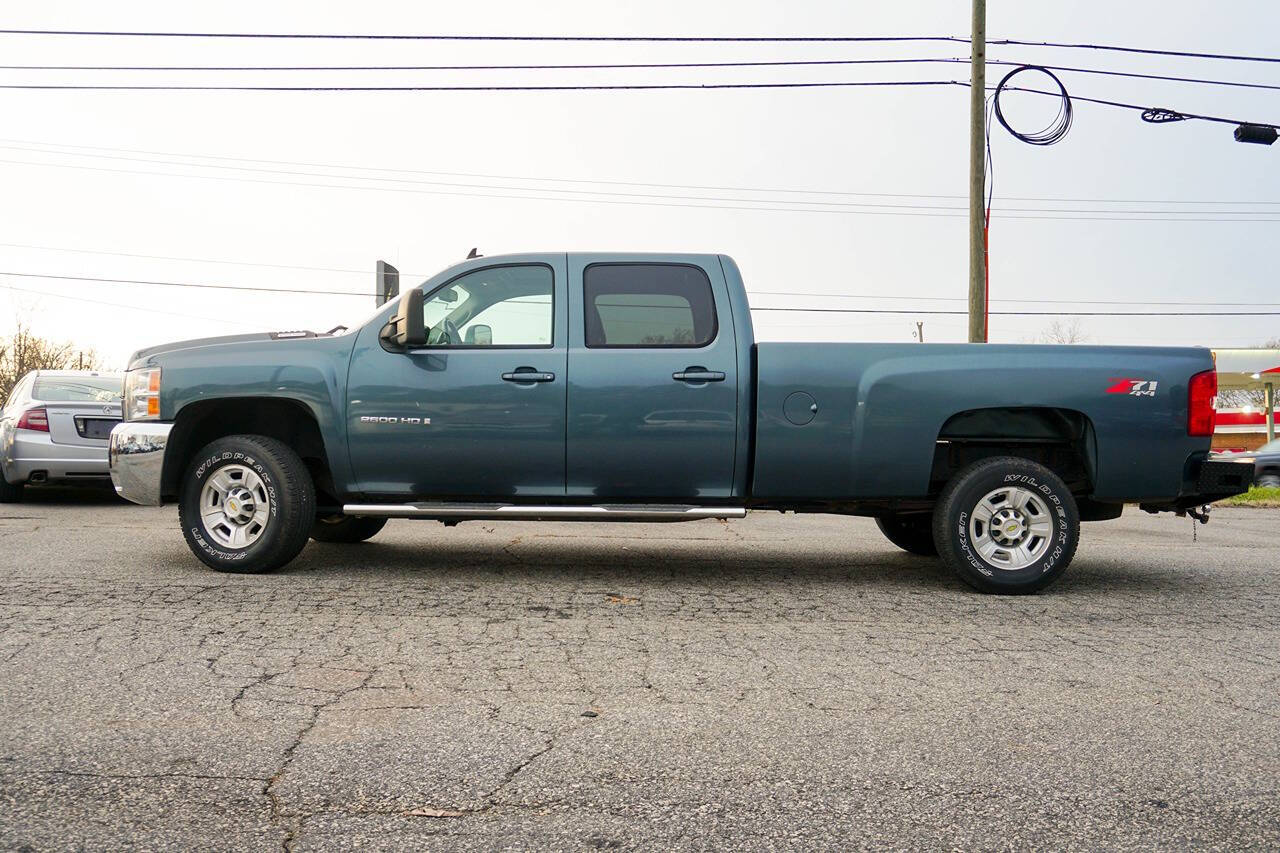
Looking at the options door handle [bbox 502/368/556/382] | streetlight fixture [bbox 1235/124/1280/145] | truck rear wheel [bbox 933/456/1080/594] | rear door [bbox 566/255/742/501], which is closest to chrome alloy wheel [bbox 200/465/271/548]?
door handle [bbox 502/368/556/382]

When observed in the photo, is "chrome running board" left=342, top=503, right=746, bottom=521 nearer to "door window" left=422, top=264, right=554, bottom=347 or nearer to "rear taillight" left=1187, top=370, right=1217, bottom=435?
"door window" left=422, top=264, right=554, bottom=347

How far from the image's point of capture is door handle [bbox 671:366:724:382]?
20.5ft

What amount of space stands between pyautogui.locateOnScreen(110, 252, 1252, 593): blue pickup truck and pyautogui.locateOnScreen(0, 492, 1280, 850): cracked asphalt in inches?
19.0

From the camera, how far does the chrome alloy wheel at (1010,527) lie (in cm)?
618

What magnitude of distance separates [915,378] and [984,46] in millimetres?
13433

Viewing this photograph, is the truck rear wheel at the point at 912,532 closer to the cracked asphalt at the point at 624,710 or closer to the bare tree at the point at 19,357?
the cracked asphalt at the point at 624,710

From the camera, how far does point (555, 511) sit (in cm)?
626

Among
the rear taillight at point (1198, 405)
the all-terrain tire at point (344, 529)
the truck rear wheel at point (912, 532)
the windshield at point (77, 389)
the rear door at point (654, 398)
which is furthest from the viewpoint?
the windshield at point (77, 389)

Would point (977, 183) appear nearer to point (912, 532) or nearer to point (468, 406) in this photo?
point (912, 532)

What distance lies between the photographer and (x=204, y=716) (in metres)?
3.56

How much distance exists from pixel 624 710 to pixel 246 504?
3666 mm

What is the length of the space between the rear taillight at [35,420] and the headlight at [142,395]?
5845 millimetres

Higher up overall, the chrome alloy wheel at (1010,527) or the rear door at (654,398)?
the rear door at (654,398)

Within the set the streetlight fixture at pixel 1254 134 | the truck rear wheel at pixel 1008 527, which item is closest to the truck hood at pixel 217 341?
the truck rear wheel at pixel 1008 527
